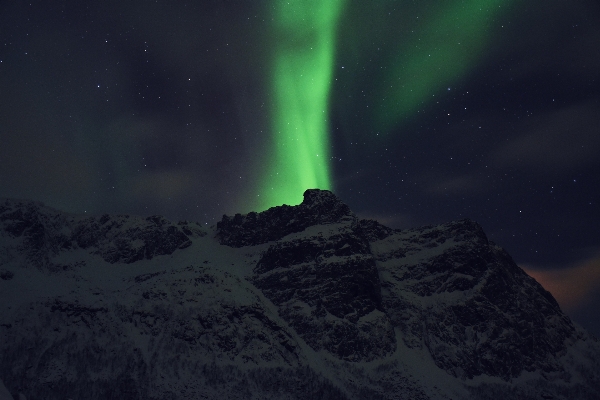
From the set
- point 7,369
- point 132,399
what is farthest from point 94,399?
point 7,369

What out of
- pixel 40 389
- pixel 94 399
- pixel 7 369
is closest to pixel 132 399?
pixel 94 399

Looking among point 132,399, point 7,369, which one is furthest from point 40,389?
point 132,399

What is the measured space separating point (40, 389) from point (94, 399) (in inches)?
769

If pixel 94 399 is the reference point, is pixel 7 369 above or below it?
above

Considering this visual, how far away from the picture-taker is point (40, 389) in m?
195

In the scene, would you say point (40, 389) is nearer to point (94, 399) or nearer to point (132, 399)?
point (94, 399)

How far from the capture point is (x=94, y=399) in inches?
7692

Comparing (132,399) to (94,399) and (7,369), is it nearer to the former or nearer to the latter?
(94,399)

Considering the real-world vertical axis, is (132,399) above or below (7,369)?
below

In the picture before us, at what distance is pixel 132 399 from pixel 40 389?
1268 inches

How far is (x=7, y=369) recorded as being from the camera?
200 meters

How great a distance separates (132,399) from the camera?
200 m

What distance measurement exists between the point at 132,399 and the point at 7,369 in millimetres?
46948

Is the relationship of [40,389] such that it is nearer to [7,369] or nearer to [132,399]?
[7,369]
